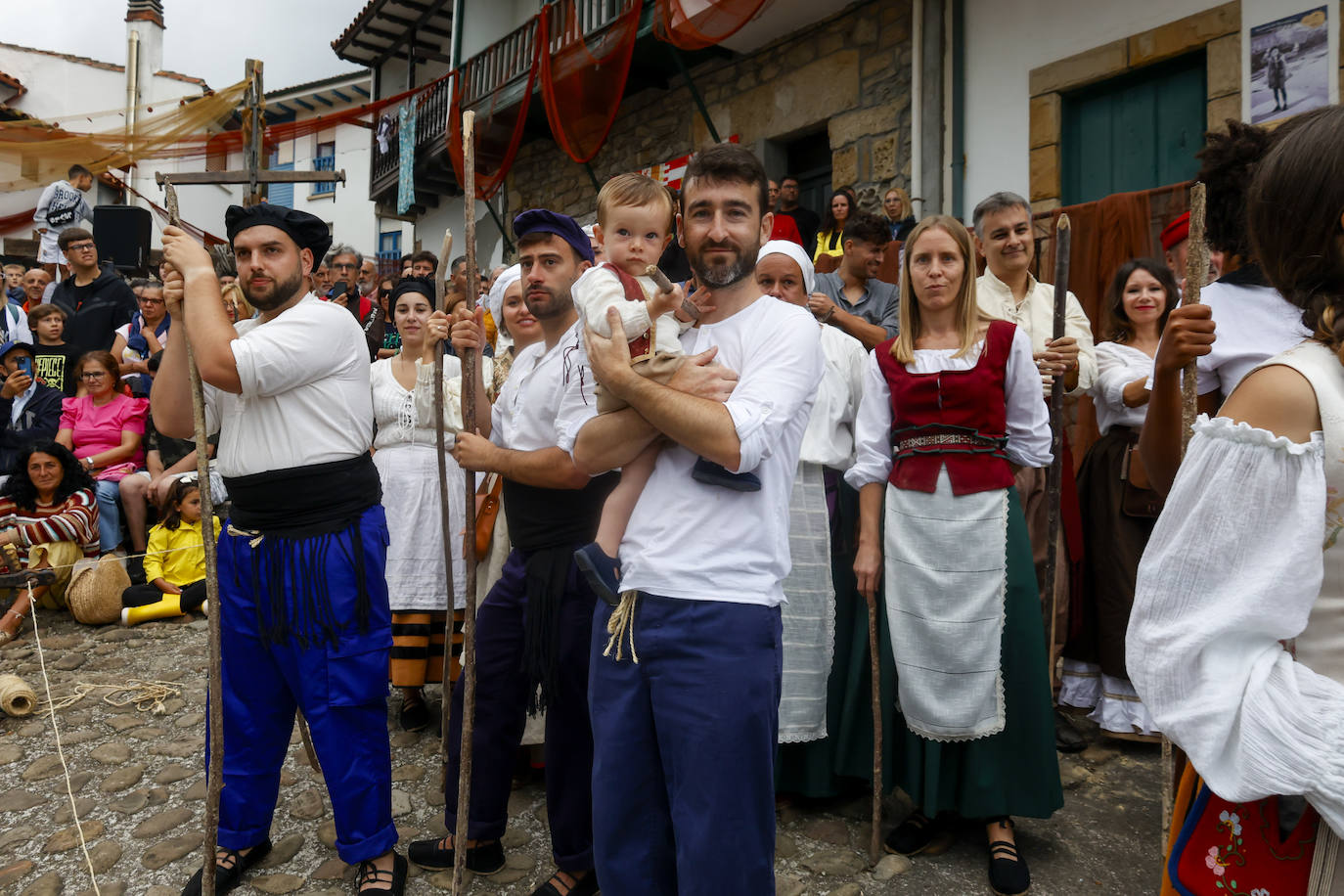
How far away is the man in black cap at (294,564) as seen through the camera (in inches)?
102

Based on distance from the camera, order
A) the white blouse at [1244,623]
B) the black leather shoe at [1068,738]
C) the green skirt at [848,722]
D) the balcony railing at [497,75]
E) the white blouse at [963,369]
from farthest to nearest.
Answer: the balcony railing at [497,75]
the black leather shoe at [1068,738]
the green skirt at [848,722]
the white blouse at [963,369]
the white blouse at [1244,623]

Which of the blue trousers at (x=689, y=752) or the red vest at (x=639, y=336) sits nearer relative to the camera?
the blue trousers at (x=689, y=752)

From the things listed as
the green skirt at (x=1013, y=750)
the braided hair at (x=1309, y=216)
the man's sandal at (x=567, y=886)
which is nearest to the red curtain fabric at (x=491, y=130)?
the green skirt at (x=1013, y=750)

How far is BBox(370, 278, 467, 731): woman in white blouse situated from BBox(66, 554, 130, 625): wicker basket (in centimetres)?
305

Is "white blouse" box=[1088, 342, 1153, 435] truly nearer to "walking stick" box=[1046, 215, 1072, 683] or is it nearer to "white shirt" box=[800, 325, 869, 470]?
"walking stick" box=[1046, 215, 1072, 683]

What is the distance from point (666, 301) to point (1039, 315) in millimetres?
2591

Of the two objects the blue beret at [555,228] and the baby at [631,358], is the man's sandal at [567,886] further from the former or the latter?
the blue beret at [555,228]

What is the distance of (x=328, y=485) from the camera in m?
2.65

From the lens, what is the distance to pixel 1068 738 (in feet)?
11.9

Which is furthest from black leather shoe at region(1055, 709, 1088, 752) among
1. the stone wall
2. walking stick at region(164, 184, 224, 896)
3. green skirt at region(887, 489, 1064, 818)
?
the stone wall

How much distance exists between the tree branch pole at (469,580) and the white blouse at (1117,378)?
8.84 ft

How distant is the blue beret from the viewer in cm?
280

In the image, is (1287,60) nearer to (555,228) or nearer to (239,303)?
(555,228)

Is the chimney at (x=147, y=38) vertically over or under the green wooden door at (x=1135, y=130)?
over
